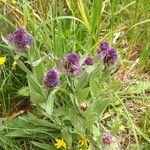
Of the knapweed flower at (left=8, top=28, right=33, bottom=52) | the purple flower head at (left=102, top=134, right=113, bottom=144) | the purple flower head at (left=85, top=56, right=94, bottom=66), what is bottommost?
the purple flower head at (left=102, top=134, right=113, bottom=144)

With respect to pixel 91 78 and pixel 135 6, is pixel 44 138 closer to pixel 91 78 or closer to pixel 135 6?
pixel 91 78

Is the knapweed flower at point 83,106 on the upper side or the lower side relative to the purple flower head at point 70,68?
lower

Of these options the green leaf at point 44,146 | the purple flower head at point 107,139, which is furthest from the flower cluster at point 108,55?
the green leaf at point 44,146

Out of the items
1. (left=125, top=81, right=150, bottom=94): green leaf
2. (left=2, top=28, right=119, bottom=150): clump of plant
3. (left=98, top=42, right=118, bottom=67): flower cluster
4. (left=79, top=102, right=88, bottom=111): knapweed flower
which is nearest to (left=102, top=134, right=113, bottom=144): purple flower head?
(left=2, top=28, right=119, bottom=150): clump of plant

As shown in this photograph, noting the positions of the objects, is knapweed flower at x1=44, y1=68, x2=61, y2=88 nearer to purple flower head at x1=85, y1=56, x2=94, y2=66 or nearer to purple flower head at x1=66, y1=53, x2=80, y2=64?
purple flower head at x1=66, y1=53, x2=80, y2=64

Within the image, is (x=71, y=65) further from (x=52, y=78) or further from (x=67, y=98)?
(x=67, y=98)

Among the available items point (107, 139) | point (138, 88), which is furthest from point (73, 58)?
point (138, 88)

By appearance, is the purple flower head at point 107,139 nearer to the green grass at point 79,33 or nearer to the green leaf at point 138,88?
the green grass at point 79,33

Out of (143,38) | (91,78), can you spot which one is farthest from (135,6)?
(91,78)
